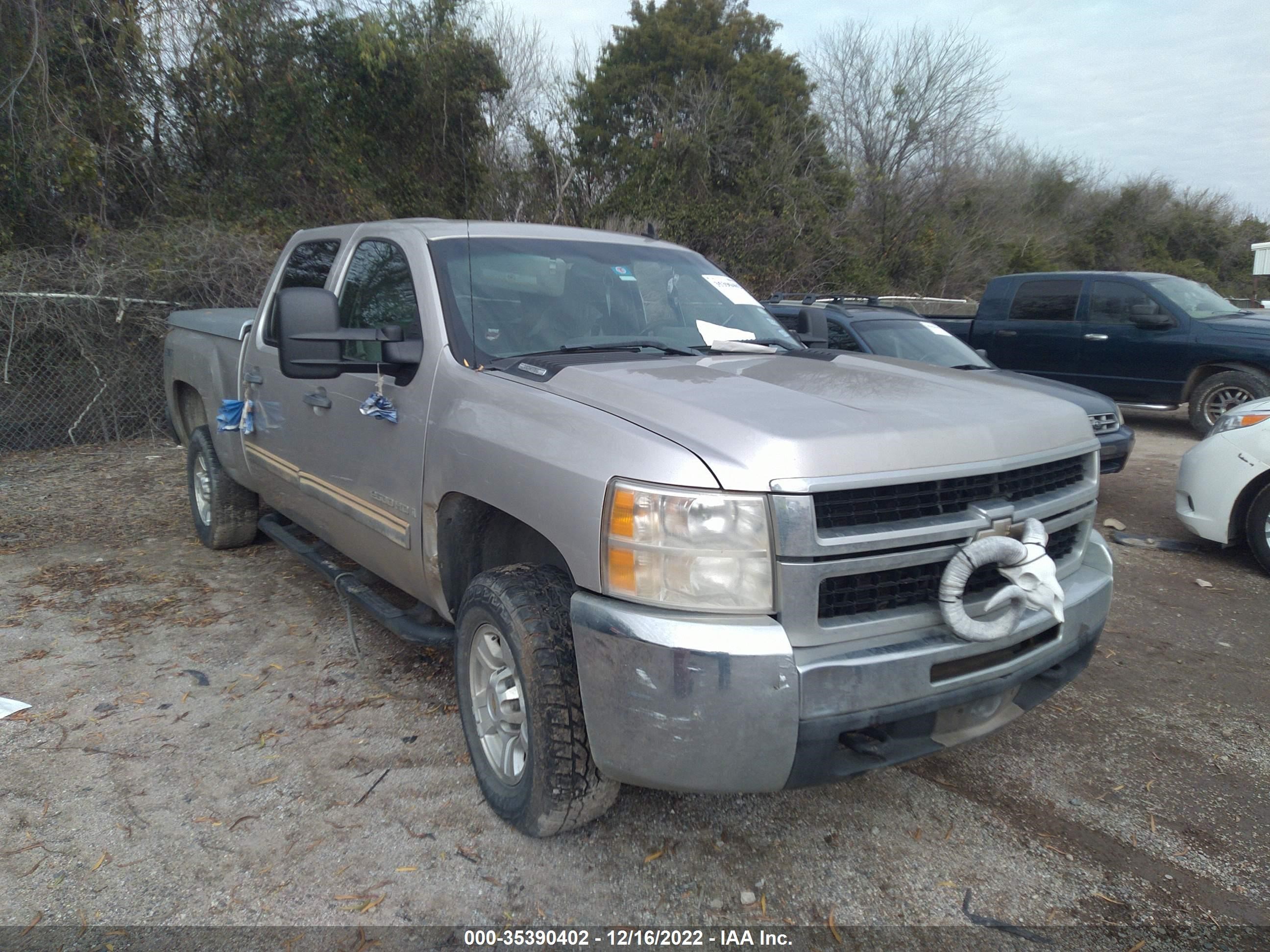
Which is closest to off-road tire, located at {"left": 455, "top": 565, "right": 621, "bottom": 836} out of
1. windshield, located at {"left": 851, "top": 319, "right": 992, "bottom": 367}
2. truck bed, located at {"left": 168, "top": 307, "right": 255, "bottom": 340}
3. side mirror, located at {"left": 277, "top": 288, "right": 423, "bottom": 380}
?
side mirror, located at {"left": 277, "top": 288, "right": 423, "bottom": 380}

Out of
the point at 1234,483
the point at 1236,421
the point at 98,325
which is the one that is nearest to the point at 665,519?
the point at 1234,483

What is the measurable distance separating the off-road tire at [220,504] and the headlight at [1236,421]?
613 centimetres

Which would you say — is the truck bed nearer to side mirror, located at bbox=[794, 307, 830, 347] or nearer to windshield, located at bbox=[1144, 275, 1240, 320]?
side mirror, located at bbox=[794, 307, 830, 347]

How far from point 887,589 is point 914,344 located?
5.96 metres

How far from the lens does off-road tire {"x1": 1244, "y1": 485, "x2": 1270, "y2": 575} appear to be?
534cm

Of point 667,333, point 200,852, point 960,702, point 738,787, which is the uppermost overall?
point 667,333

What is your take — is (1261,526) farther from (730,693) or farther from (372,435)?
(372,435)

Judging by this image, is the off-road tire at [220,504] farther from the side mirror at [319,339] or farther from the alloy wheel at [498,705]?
the alloy wheel at [498,705]

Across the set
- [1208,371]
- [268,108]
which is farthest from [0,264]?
[1208,371]

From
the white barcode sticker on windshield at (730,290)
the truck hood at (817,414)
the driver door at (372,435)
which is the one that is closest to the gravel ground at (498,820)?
the driver door at (372,435)

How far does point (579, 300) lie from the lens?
3.60 metres

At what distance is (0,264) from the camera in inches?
353

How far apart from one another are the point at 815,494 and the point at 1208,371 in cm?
966

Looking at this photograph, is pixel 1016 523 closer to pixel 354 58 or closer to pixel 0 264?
pixel 0 264
